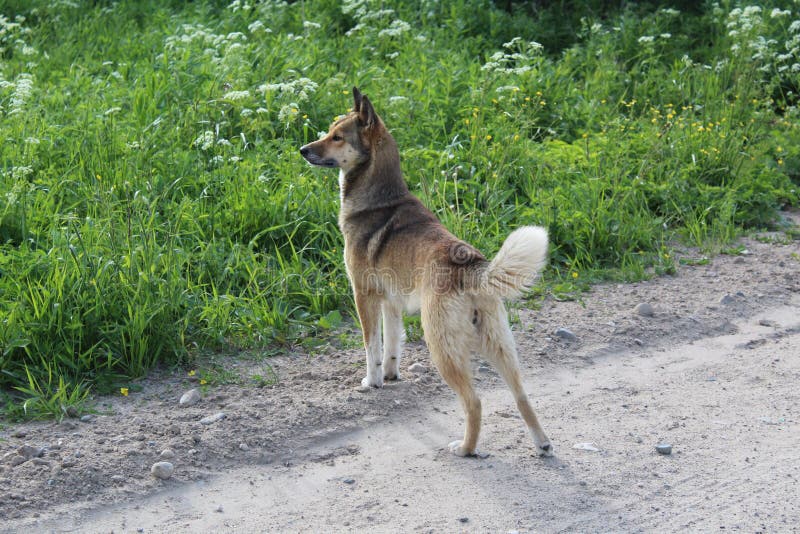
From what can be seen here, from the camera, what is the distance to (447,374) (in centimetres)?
437

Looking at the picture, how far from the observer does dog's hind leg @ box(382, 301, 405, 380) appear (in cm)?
525

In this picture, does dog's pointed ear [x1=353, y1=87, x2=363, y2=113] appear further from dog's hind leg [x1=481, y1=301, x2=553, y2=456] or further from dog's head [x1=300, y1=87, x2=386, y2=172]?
dog's hind leg [x1=481, y1=301, x2=553, y2=456]

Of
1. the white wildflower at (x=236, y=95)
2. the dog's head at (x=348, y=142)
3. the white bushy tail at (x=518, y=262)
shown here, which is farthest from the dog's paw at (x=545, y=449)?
the white wildflower at (x=236, y=95)

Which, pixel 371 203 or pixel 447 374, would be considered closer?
pixel 447 374

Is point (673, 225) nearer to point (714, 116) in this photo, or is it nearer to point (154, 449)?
point (714, 116)

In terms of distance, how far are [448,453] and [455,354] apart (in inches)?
20.2

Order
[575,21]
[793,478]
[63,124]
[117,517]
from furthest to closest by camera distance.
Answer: [575,21]
[63,124]
[793,478]
[117,517]

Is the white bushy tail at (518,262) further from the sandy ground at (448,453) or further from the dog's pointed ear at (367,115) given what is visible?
the dog's pointed ear at (367,115)

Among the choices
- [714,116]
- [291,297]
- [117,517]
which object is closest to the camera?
[117,517]

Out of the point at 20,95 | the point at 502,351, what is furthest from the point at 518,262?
the point at 20,95

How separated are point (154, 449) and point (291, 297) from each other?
184 cm

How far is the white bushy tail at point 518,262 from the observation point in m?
4.19

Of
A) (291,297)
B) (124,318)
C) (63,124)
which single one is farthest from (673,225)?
(63,124)

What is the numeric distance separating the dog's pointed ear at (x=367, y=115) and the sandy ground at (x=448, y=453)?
1.43 metres
